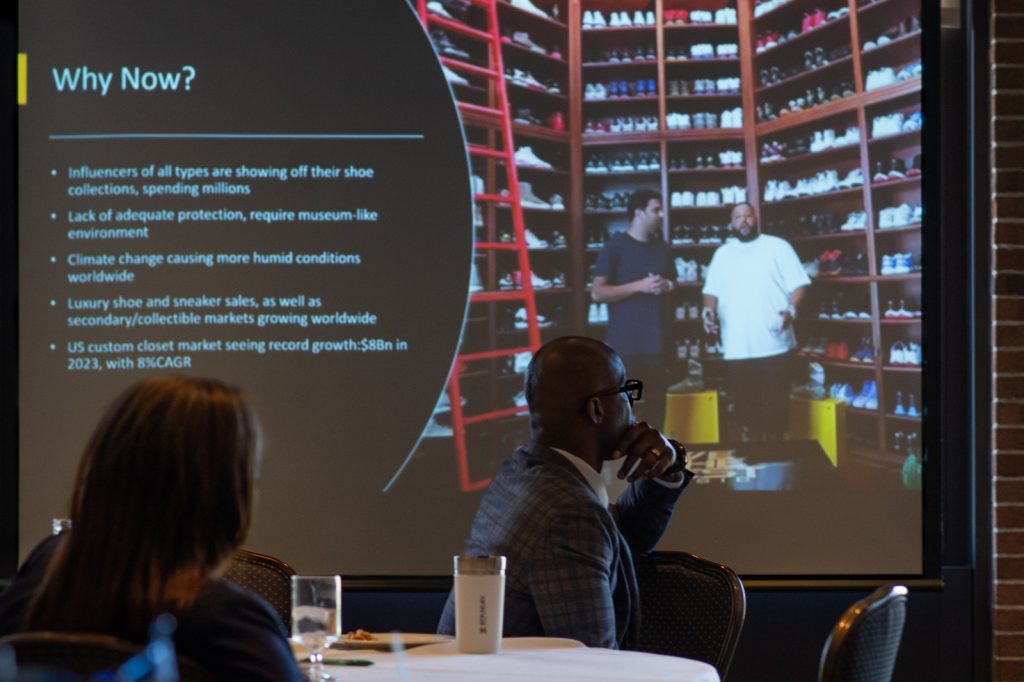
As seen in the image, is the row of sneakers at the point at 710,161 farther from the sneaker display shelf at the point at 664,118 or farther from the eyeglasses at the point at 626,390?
the eyeglasses at the point at 626,390

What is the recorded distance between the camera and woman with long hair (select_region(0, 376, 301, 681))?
140 cm

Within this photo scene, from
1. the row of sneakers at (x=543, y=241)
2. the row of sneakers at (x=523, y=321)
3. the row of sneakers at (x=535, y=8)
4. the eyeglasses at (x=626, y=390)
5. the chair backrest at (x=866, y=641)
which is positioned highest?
the row of sneakers at (x=535, y=8)

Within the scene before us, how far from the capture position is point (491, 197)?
4395 millimetres

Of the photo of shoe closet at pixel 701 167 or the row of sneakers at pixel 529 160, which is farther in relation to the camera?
the row of sneakers at pixel 529 160

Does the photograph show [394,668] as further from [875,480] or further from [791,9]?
[791,9]

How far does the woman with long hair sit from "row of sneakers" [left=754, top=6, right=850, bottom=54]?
3.25m

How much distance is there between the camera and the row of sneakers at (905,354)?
4227 mm

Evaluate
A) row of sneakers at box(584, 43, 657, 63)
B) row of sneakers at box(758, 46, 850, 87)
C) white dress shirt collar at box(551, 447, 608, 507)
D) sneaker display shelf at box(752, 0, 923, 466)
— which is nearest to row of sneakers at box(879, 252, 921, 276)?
sneaker display shelf at box(752, 0, 923, 466)

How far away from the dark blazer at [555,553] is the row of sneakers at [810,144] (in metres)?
1.85

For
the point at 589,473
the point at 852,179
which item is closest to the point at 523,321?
the point at 852,179

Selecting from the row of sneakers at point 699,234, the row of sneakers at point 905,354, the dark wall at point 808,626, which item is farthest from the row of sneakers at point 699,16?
the dark wall at point 808,626

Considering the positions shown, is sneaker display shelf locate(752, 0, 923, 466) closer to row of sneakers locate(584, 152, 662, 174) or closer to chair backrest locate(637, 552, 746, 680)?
row of sneakers locate(584, 152, 662, 174)

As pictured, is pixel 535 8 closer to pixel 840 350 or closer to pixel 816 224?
pixel 816 224

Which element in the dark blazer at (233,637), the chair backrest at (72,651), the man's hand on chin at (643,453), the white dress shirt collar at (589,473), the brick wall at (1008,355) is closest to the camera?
the chair backrest at (72,651)
